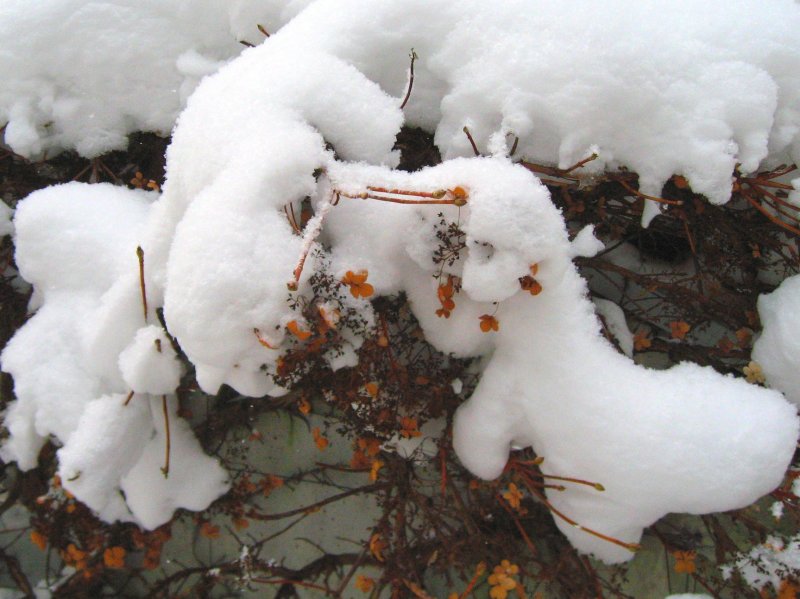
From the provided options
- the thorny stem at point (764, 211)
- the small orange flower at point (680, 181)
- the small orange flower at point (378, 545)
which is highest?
the small orange flower at point (680, 181)

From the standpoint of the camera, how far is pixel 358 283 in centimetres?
97

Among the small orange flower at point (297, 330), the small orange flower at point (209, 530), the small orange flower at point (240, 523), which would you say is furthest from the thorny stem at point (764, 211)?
the small orange flower at point (209, 530)

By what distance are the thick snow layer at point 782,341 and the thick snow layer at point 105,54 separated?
4.79ft

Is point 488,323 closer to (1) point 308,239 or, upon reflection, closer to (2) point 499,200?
(2) point 499,200

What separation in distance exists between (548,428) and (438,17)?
38.8 inches

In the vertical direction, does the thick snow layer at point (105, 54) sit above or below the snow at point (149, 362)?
above

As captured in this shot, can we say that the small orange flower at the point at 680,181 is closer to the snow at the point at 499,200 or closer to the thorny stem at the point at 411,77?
the snow at the point at 499,200

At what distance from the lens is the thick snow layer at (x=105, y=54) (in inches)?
54.8

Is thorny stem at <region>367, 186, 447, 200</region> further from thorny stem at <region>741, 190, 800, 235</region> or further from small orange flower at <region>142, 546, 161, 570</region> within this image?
small orange flower at <region>142, 546, 161, 570</region>

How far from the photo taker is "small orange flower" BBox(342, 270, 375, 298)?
0.97 metres

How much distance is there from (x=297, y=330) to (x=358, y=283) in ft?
0.49

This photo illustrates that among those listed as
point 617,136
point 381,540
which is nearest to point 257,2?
point 617,136

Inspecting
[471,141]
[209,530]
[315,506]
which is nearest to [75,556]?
[209,530]

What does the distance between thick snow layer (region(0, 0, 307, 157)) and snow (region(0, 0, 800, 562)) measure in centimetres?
13
